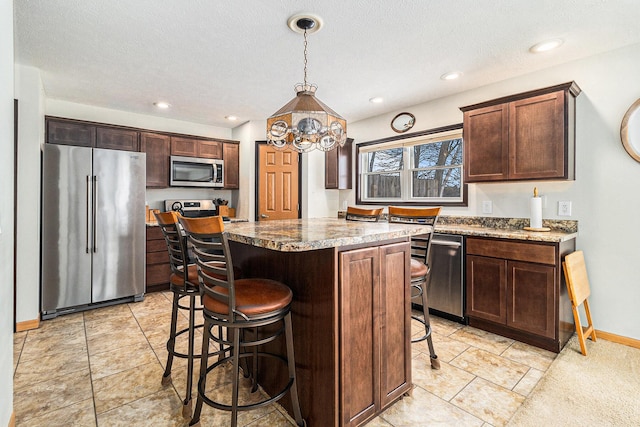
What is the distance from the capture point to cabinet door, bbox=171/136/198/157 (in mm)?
4516

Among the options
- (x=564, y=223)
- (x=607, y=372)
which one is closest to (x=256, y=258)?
(x=607, y=372)

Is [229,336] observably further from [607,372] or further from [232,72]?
[607,372]

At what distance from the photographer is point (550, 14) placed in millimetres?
2094

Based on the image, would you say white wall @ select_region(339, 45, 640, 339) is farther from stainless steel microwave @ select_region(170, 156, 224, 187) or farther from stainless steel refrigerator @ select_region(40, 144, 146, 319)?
stainless steel refrigerator @ select_region(40, 144, 146, 319)

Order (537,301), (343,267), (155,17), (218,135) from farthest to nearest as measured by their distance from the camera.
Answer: (218,135)
(537,301)
(155,17)
(343,267)

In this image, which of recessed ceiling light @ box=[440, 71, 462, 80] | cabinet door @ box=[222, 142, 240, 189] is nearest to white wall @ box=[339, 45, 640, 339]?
recessed ceiling light @ box=[440, 71, 462, 80]

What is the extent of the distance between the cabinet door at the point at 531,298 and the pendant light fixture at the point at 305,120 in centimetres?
187

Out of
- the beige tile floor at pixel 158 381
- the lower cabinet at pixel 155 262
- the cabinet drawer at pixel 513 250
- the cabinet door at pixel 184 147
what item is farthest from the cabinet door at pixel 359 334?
the cabinet door at pixel 184 147

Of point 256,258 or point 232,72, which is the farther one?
point 232,72

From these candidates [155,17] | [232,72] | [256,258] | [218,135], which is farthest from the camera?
[218,135]

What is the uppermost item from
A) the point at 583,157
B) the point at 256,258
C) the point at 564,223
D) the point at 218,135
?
the point at 218,135

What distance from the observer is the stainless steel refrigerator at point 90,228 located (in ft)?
10.6

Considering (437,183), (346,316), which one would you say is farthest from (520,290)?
(346,316)

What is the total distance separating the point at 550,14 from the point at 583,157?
4.30 feet
